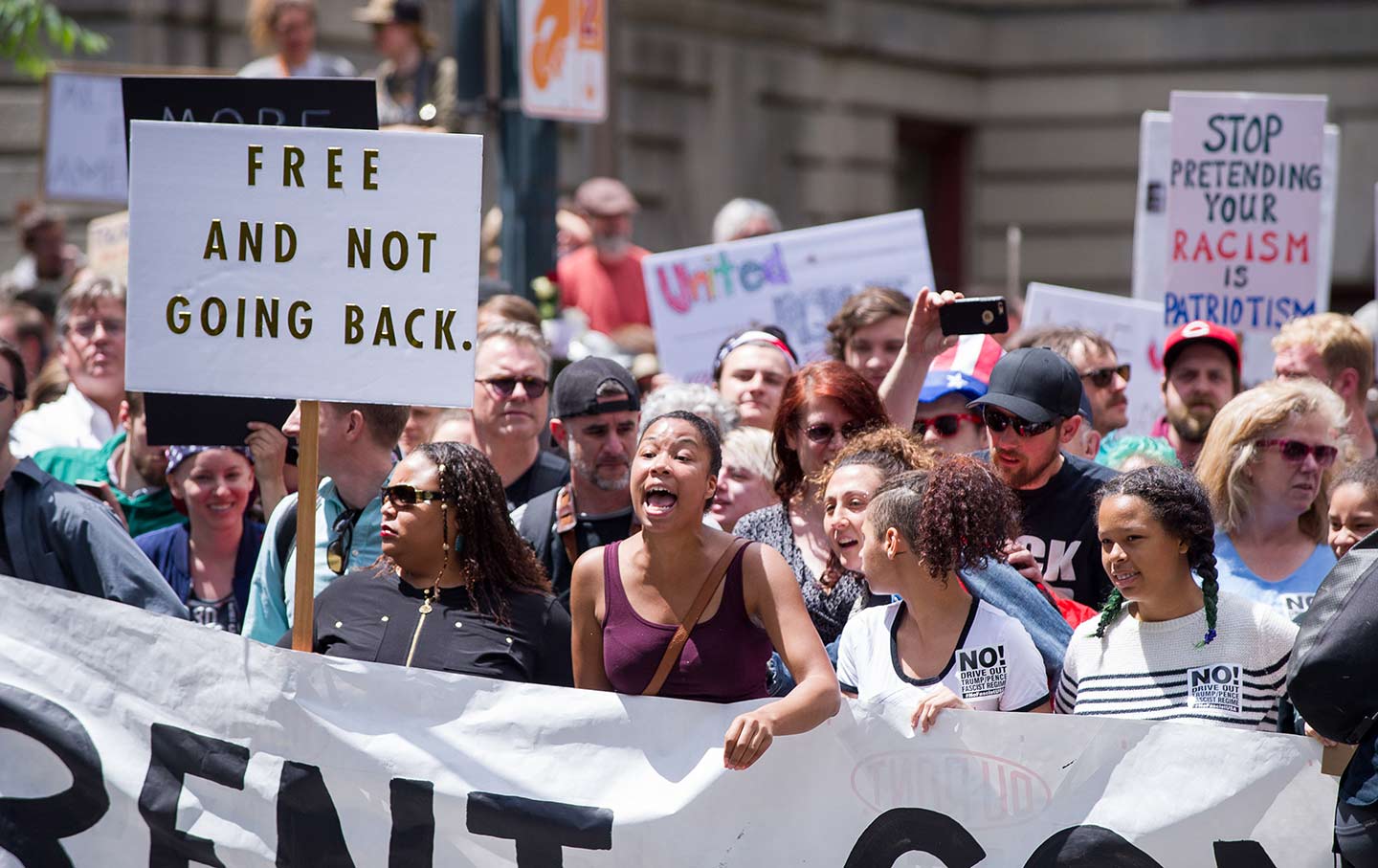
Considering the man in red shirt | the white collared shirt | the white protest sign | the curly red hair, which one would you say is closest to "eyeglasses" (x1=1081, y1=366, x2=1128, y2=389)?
the curly red hair

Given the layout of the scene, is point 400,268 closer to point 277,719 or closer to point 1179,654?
point 277,719

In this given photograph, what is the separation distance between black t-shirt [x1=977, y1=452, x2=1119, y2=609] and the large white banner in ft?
2.71

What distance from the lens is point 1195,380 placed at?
20.8 feet

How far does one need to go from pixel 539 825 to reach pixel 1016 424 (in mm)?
1596

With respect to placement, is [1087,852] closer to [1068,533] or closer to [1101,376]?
[1068,533]

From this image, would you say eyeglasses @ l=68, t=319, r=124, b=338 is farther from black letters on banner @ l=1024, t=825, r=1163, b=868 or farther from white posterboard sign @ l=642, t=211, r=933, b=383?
black letters on banner @ l=1024, t=825, r=1163, b=868

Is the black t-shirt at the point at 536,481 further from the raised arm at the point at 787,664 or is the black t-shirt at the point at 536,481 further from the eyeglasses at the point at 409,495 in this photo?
the raised arm at the point at 787,664

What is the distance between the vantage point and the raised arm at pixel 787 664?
3934 millimetres

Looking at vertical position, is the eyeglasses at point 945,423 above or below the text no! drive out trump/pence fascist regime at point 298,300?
below

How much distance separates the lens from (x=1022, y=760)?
4.05 m

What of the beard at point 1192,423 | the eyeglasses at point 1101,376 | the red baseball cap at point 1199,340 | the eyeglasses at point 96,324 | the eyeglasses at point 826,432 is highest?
the red baseball cap at point 1199,340

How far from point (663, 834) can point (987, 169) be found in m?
15.4

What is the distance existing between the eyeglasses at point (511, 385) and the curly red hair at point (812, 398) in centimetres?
96

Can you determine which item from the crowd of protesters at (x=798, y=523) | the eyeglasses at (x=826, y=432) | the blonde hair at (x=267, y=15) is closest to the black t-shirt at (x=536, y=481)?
the crowd of protesters at (x=798, y=523)
